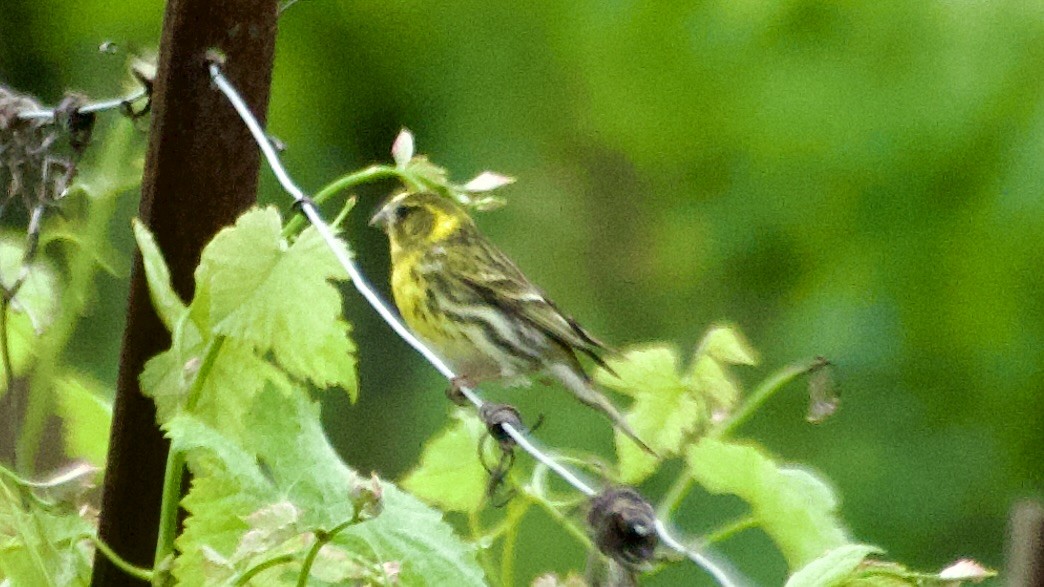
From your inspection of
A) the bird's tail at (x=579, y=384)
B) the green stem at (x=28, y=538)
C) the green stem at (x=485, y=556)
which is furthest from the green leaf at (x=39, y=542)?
the bird's tail at (x=579, y=384)

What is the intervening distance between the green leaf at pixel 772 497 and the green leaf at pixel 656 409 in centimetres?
10

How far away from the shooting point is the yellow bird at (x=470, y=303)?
1513 millimetres

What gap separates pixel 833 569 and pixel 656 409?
11.3 inches

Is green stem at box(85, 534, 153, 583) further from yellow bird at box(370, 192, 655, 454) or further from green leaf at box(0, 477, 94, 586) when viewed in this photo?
yellow bird at box(370, 192, 655, 454)

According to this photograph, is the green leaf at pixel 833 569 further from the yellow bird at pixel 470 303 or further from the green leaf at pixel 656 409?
the yellow bird at pixel 470 303

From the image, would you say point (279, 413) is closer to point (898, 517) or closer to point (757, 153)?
point (757, 153)

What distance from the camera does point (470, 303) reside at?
1.52 meters

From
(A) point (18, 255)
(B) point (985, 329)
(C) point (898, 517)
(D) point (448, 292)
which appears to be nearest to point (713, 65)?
(B) point (985, 329)

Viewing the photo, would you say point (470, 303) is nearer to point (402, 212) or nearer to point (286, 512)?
point (402, 212)

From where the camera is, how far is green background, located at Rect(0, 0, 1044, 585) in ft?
7.95

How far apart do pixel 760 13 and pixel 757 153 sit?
0.33 meters

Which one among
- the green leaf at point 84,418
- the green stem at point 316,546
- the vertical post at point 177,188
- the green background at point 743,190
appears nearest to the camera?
the green stem at point 316,546

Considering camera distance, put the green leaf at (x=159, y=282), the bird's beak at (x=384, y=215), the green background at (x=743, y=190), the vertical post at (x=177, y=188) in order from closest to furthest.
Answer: the green leaf at (x=159, y=282) < the vertical post at (x=177, y=188) < the bird's beak at (x=384, y=215) < the green background at (x=743, y=190)

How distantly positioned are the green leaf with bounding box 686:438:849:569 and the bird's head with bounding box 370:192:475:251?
0.76 m
